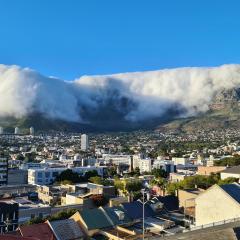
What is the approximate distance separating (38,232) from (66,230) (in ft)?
8.69

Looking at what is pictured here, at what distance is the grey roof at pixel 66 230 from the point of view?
39675 millimetres

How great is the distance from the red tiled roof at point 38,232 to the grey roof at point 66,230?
54cm

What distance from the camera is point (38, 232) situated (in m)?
39.2

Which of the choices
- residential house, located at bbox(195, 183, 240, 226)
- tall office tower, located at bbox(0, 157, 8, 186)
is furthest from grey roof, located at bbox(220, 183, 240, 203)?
tall office tower, located at bbox(0, 157, 8, 186)

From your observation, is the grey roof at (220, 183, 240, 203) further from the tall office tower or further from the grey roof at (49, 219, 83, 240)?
the tall office tower

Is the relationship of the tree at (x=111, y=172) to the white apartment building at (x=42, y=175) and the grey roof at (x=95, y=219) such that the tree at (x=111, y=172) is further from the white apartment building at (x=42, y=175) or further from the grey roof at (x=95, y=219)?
the grey roof at (x=95, y=219)

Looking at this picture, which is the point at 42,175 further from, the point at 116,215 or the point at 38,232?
the point at 38,232

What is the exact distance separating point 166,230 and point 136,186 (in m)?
36.3

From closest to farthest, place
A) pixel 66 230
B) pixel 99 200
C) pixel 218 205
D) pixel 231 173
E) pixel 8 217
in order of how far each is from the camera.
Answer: pixel 218 205 < pixel 66 230 < pixel 8 217 < pixel 99 200 < pixel 231 173

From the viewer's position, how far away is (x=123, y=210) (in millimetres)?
46094

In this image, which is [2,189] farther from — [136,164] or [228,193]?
[136,164]

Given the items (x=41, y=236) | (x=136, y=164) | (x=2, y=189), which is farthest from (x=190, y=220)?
(x=136, y=164)

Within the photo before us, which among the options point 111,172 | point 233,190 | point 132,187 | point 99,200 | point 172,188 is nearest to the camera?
point 233,190

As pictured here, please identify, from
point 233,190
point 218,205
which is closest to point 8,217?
point 218,205
